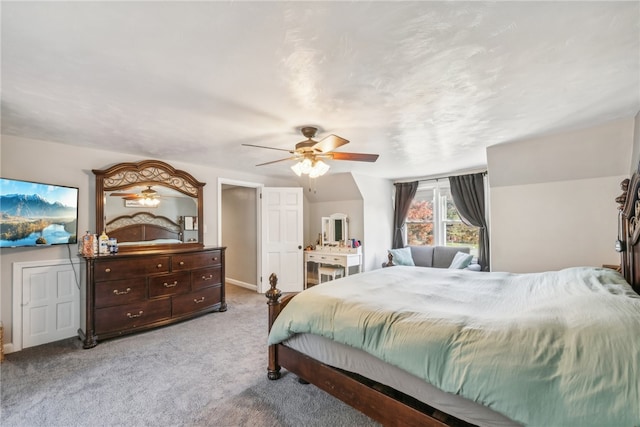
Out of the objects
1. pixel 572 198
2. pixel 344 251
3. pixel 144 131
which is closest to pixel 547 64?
pixel 572 198

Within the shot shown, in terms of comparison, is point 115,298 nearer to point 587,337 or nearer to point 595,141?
point 587,337

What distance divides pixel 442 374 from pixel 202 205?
3987 millimetres

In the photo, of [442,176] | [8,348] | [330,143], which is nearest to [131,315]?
[8,348]

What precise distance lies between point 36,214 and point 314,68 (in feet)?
10.8

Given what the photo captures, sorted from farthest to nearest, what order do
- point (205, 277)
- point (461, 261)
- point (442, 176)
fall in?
point (442, 176) < point (461, 261) < point (205, 277)

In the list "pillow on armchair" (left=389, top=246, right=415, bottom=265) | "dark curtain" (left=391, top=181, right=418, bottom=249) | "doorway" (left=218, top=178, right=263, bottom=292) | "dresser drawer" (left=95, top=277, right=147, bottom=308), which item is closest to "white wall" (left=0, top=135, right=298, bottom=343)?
"dresser drawer" (left=95, top=277, right=147, bottom=308)

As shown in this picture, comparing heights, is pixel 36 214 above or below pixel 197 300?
above

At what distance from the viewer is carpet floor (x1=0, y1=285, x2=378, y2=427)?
1.92 meters

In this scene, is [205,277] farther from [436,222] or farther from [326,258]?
[436,222]

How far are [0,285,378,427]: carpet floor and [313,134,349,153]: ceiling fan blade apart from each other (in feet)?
6.60

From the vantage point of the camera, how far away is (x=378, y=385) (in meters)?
1.78

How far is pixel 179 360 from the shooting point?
8.96 ft

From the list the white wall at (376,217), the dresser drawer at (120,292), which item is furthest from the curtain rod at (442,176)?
the dresser drawer at (120,292)

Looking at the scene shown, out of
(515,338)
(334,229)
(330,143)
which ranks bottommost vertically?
(515,338)
